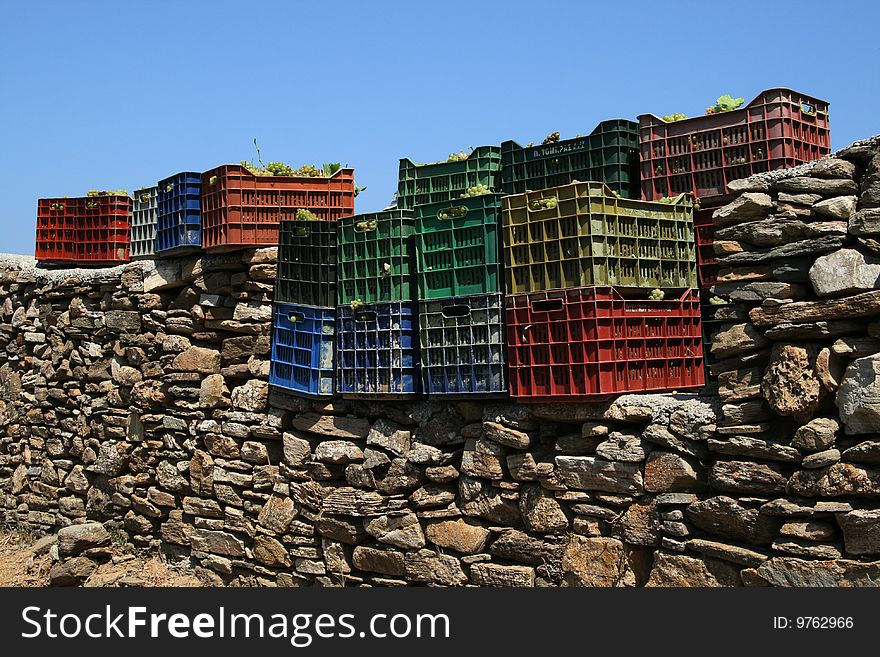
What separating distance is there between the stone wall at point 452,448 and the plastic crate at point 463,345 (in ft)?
0.89

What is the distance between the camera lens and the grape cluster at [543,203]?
224 inches

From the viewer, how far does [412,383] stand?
6.44 m

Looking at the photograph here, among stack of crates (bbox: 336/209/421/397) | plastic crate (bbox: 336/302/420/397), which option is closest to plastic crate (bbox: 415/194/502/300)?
stack of crates (bbox: 336/209/421/397)

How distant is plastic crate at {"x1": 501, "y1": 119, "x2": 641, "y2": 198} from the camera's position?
6.13 m

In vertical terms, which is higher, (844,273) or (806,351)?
(844,273)

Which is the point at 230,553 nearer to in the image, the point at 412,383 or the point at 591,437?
the point at 412,383

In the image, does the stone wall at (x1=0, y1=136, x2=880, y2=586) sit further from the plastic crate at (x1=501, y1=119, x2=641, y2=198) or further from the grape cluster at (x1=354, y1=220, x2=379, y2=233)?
the grape cluster at (x1=354, y1=220, x2=379, y2=233)

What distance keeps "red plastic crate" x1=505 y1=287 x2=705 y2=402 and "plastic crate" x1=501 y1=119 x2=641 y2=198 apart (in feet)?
3.06

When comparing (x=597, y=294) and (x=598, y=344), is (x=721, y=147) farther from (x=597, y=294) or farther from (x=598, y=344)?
(x=598, y=344)

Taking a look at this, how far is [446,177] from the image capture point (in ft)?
22.9

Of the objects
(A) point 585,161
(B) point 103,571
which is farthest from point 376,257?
(B) point 103,571

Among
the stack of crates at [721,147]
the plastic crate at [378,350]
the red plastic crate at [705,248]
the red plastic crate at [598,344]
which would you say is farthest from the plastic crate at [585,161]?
the plastic crate at [378,350]

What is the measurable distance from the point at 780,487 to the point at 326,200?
164 inches

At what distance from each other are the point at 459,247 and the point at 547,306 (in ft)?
2.51
